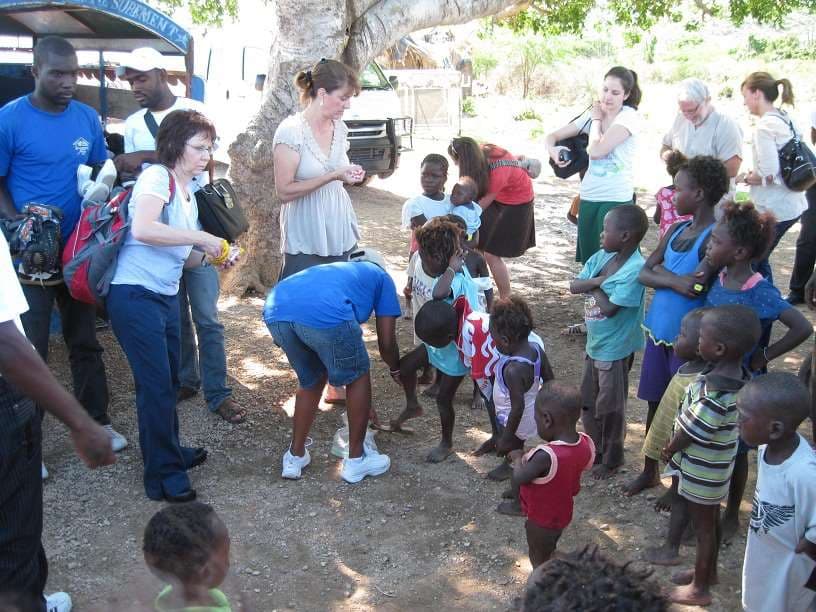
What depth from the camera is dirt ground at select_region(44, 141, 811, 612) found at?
3.63 metres

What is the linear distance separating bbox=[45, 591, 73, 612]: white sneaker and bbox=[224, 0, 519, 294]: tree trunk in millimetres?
3991

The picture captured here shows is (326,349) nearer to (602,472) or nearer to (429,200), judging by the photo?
(602,472)

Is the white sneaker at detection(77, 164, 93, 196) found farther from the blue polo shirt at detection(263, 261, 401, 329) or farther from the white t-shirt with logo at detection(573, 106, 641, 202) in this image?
the white t-shirt with logo at detection(573, 106, 641, 202)

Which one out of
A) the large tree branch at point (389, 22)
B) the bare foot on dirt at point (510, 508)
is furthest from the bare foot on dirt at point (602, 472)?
the large tree branch at point (389, 22)

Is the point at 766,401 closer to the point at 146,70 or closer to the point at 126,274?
the point at 126,274

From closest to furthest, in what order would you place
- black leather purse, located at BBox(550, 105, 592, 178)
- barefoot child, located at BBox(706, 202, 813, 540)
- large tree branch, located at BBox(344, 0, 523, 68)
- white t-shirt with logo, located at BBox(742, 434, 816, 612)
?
white t-shirt with logo, located at BBox(742, 434, 816, 612), barefoot child, located at BBox(706, 202, 813, 540), black leather purse, located at BBox(550, 105, 592, 178), large tree branch, located at BBox(344, 0, 523, 68)

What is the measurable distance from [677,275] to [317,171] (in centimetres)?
214

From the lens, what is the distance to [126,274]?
4.02 m

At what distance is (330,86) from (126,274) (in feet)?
5.32

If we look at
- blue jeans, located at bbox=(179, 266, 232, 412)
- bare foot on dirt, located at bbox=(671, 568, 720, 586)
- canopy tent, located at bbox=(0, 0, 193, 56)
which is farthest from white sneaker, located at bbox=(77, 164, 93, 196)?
bare foot on dirt, located at bbox=(671, 568, 720, 586)

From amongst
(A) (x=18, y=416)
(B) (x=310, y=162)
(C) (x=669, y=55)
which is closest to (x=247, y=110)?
(B) (x=310, y=162)

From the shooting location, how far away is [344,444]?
4711mm

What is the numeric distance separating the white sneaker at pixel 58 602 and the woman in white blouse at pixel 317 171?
2.35 meters

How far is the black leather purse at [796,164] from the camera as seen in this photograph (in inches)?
241
